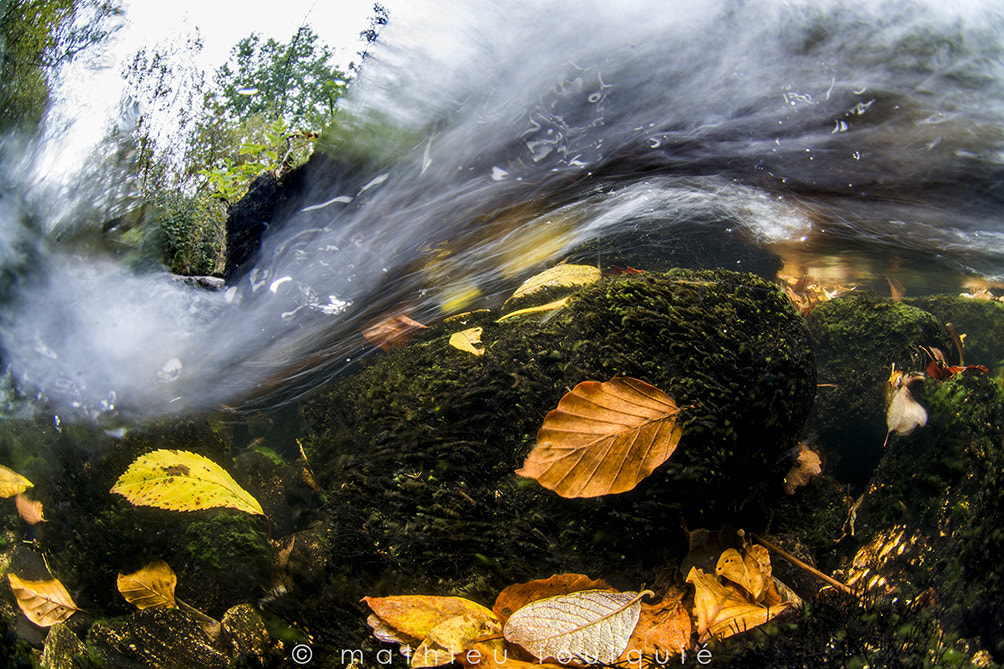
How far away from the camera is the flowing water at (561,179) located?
1.37 m

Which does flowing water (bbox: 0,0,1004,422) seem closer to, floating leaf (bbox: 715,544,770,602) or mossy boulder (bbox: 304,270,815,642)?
mossy boulder (bbox: 304,270,815,642)

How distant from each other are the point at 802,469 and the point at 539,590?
61 centimetres

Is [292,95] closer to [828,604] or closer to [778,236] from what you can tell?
[778,236]

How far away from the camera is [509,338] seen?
1220 mm

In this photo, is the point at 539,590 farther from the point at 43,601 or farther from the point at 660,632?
the point at 43,601

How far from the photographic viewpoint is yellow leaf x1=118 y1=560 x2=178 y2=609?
1.34 metres

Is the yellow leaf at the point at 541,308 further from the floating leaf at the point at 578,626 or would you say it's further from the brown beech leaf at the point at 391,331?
the floating leaf at the point at 578,626

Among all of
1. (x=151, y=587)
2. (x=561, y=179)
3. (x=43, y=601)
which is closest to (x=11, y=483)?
(x=43, y=601)

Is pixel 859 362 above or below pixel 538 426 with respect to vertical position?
below

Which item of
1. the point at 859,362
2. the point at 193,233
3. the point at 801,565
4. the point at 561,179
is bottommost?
the point at 801,565

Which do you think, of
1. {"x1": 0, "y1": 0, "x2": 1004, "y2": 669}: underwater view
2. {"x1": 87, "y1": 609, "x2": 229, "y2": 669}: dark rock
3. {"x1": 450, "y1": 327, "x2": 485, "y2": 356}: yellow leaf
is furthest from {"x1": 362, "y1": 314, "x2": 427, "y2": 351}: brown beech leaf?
{"x1": 87, "y1": 609, "x2": 229, "y2": 669}: dark rock

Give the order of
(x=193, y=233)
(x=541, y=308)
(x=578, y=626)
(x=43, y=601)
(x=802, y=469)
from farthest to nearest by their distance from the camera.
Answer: (x=193, y=233)
(x=43, y=601)
(x=541, y=308)
(x=802, y=469)
(x=578, y=626)

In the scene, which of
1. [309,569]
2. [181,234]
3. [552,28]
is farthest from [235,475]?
[552,28]

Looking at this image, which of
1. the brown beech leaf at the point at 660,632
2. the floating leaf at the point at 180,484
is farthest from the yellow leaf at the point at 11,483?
the brown beech leaf at the point at 660,632
